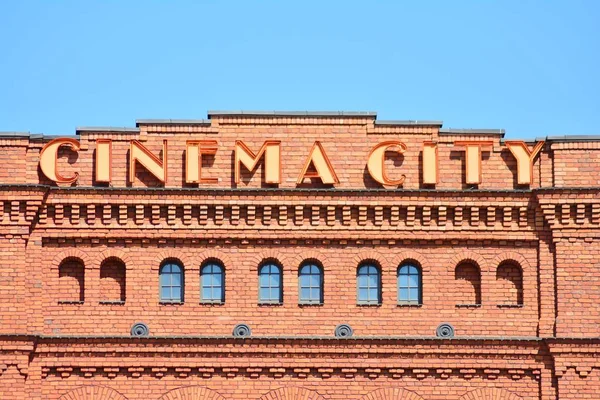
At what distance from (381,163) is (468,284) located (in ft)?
14.4

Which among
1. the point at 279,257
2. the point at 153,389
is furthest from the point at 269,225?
the point at 153,389

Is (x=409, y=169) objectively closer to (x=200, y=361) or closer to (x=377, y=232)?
(x=377, y=232)

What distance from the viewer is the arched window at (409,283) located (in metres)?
71.5

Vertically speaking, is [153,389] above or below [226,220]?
below

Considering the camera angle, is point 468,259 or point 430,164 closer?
point 430,164

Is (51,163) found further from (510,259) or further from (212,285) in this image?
(510,259)

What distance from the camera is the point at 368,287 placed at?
7150 cm

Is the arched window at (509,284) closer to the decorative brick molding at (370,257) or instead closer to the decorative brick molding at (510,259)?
the decorative brick molding at (510,259)

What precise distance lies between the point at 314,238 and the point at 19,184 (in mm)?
8702

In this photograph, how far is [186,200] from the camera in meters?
71.1

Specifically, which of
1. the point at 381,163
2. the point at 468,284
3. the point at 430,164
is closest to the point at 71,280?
the point at 381,163

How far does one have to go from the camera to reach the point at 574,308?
7062cm

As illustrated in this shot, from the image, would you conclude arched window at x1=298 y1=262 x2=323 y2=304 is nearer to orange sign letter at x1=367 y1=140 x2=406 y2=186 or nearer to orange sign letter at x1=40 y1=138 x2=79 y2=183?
orange sign letter at x1=367 y1=140 x2=406 y2=186

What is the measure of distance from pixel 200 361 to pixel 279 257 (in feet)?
12.6
